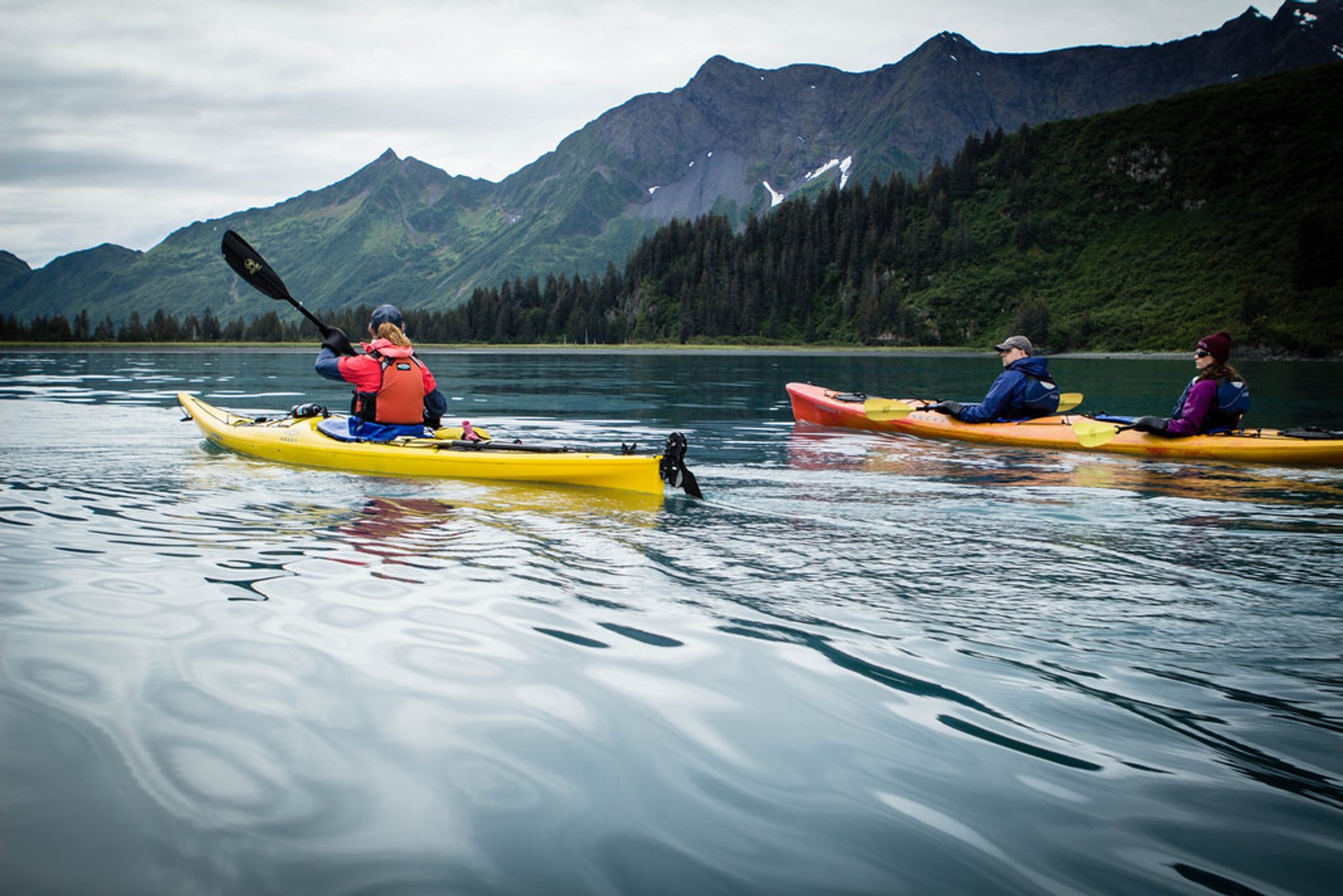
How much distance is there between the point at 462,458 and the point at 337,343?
278cm

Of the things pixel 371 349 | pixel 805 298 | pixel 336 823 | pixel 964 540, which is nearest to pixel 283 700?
pixel 336 823

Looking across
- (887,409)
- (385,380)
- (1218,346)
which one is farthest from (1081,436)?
(385,380)

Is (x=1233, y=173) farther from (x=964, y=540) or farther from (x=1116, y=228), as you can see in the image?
(x=964, y=540)

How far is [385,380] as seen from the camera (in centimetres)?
1248

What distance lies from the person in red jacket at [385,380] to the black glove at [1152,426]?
11578 millimetres

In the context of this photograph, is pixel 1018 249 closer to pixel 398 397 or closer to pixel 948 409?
pixel 948 409

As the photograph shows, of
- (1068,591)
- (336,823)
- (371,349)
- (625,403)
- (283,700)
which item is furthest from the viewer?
(625,403)

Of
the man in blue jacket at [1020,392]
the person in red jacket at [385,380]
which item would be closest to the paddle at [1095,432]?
the man in blue jacket at [1020,392]

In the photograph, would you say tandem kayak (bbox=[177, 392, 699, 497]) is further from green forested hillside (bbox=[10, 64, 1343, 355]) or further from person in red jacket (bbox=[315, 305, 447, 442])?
green forested hillside (bbox=[10, 64, 1343, 355])

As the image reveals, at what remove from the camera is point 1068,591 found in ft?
22.9

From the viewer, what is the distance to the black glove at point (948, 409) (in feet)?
59.0

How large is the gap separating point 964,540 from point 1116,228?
18459 centimetres

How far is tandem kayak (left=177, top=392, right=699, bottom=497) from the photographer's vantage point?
10.8 meters

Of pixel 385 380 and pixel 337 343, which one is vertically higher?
pixel 337 343
